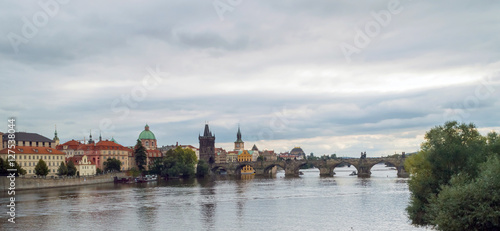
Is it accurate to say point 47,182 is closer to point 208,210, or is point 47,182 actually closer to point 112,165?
point 112,165

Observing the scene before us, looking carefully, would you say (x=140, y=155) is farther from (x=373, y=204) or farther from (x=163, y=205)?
(x=373, y=204)

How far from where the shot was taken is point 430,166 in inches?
1463

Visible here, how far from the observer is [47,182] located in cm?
9262

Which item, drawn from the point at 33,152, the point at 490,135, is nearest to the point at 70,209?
the point at 490,135

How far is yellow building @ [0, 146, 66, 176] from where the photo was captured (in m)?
97.9

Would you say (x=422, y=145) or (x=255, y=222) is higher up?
(x=422, y=145)

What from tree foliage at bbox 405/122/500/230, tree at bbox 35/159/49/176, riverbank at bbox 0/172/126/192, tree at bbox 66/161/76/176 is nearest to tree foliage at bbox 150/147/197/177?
riverbank at bbox 0/172/126/192

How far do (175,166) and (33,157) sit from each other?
43421 millimetres

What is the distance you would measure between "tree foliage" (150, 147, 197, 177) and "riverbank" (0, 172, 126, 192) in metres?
22.7

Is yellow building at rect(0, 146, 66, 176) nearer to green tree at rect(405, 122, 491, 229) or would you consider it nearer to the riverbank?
the riverbank

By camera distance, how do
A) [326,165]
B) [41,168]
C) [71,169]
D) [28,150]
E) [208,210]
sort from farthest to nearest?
[326,165], [71,169], [28,150], [41,168], [208,210]

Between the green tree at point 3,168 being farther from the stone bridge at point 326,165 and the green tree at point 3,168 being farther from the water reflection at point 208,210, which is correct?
the stone bridge at point 326,165

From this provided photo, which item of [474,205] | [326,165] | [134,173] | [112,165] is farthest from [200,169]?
[474,205]

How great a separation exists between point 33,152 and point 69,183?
33.4 feet
